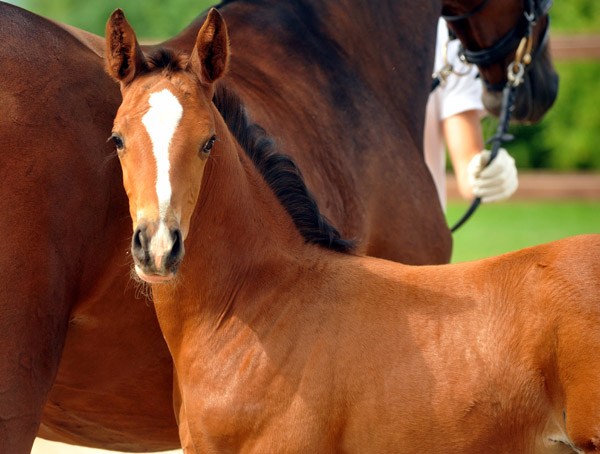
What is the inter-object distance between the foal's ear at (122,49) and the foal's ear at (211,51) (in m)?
0.15

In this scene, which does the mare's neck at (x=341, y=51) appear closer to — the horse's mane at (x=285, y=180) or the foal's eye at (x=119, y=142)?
the horse's mane at (x=285, y=180)

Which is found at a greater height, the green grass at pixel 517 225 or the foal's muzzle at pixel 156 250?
the foal's muzzle at pixel 156 250

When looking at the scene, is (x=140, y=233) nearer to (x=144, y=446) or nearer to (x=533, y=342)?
(x=533, y=342)

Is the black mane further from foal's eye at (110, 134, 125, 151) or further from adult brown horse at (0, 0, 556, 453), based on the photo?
foal's eye at (110, 134, 125, 151)

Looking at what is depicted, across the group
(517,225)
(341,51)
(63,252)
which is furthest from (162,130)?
(517,225)

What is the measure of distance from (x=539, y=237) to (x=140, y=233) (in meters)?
8.87

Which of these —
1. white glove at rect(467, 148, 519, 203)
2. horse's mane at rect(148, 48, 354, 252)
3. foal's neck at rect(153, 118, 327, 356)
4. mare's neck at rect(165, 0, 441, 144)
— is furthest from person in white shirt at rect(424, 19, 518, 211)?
foal's neck at rect(153, 118, 327, 356)

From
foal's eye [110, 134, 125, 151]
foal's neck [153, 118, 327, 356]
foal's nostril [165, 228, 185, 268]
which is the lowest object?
foal's neck [153, 118, 327, 356]

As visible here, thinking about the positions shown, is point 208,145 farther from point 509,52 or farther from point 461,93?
point 461,93

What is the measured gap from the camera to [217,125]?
2.39 metres

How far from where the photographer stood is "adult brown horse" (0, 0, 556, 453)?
2244 millimetres

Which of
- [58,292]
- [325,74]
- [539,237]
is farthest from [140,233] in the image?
[539,237]

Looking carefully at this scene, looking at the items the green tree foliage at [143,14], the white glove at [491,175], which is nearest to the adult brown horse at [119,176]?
the white glove at [491,175]

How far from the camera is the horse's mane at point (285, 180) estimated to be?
2.56 metres
